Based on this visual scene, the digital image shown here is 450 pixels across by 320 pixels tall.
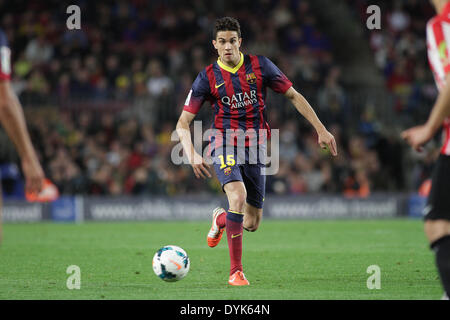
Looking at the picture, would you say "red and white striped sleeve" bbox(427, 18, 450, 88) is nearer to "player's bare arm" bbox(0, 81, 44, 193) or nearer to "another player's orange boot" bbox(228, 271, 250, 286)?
"player's bare arm" bbox(0, 81, 44, 193)

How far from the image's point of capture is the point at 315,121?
816cm

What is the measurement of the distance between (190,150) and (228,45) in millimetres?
1282

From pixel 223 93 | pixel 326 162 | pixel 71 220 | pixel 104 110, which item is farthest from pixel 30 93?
pixel 223 93

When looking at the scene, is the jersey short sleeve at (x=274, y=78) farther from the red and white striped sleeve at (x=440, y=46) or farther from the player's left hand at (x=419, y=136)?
the player's left hand at (x=419, y=136)

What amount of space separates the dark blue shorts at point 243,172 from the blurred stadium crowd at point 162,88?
11310 millimetres

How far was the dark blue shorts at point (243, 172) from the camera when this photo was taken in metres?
8.27

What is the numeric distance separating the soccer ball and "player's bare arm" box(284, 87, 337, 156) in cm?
184

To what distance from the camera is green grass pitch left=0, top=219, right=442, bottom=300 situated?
7.29m

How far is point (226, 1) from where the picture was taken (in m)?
25.0

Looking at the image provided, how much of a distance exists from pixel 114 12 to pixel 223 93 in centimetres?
1639

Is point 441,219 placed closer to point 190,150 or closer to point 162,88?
point 190,150

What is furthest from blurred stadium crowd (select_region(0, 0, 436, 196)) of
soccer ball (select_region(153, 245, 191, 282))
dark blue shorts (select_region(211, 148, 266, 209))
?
soccer ball (select_region(153, 245, 191, 282))

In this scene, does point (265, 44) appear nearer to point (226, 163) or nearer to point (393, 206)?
point (393, 206)

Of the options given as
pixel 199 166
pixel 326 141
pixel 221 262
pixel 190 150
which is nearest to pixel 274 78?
pixel 326 141
